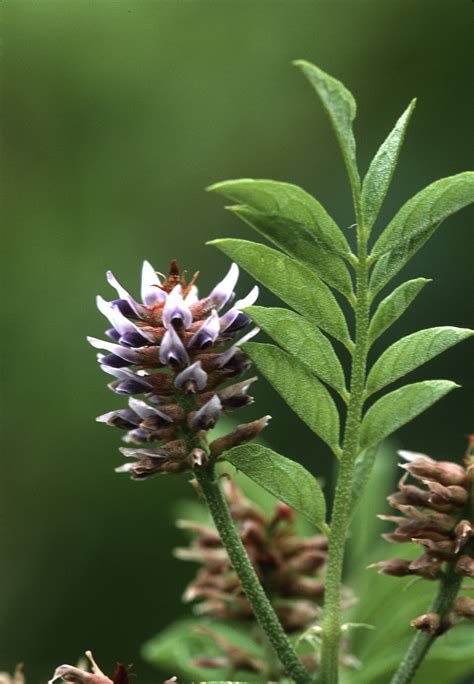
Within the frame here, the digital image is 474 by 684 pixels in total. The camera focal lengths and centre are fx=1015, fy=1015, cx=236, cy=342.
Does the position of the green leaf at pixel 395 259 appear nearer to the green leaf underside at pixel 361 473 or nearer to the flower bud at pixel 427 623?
the green leaf underside at pixel 361 473

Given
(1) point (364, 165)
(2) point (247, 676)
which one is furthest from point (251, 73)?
(2) point (247, 676)

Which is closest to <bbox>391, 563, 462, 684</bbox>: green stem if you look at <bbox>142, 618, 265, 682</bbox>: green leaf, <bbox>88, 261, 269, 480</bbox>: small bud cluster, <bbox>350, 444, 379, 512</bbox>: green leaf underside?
<bbox>350, 444, 379, 512</bbox>: green leaf underside

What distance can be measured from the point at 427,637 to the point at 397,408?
207 mm

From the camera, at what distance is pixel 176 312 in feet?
3.01

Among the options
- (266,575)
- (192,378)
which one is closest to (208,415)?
(192,378)

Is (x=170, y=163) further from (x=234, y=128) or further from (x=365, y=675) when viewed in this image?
(x=365, y=675)

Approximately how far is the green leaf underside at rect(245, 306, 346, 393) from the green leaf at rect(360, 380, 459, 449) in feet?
0.13

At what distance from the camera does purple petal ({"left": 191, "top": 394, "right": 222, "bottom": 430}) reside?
875mm

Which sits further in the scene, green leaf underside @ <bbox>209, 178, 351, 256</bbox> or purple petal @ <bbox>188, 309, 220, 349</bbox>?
purple petal @ <bbox>188, 309, 220, 349</bbox>

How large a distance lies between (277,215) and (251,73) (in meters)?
4.26

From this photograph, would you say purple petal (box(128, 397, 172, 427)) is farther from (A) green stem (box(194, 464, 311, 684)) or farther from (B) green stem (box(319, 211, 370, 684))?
(B) green stem (box(319, 211, 370, 684))

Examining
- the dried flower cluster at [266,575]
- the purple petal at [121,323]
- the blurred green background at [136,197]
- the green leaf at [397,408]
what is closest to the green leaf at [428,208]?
the green leaf at [397,408]

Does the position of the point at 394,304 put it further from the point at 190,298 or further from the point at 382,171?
the point at 190,298

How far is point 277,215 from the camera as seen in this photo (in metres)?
0.82
